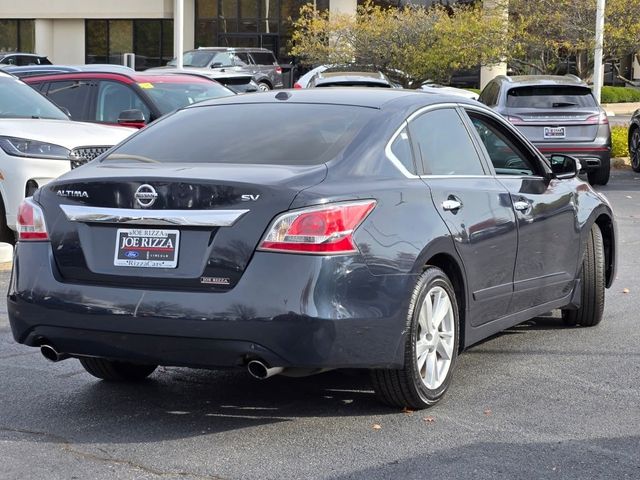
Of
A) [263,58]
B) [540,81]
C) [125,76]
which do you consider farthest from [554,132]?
[263,58]

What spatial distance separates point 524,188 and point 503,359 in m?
1.00

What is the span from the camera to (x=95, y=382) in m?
6.52

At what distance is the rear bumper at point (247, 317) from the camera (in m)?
5.16

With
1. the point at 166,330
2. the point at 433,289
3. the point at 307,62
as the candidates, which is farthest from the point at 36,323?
the point at 307,62

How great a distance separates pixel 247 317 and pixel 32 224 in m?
1.25

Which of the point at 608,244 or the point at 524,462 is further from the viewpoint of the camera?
the point at 608,244

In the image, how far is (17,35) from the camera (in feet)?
183

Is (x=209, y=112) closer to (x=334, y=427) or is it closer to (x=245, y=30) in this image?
(x=334, y=427)

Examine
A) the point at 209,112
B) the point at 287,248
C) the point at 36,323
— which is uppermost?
the point at 209,112

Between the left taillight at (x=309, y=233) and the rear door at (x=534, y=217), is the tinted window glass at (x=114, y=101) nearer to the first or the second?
the rear door at (x=534, y=217)

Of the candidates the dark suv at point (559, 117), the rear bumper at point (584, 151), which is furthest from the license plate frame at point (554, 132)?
the rear bumper at point (584, 151)

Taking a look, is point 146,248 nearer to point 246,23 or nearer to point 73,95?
point 73,95

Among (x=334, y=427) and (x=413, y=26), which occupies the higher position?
(x=413, y=26)

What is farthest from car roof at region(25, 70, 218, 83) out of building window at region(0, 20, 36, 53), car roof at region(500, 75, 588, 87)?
building window at region(0, 20, 36, 53)
